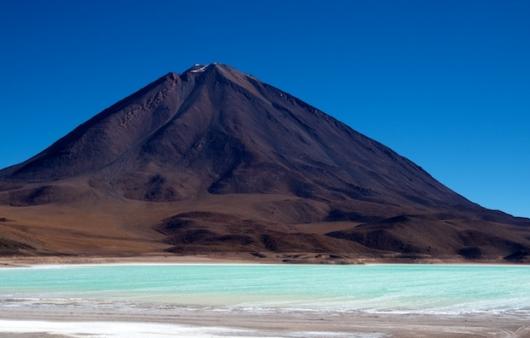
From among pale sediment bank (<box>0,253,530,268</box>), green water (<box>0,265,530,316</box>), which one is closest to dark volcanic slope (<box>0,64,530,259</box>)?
pale sediment bank (<box>0,253,530,268</box>)

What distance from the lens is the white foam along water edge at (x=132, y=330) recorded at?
20.7 m

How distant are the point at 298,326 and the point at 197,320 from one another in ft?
10.8

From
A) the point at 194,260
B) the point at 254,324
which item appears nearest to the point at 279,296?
the point at 254,324

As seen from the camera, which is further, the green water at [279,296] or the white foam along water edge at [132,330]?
the green water at [279,296]

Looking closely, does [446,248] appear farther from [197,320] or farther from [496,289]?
[197,320]

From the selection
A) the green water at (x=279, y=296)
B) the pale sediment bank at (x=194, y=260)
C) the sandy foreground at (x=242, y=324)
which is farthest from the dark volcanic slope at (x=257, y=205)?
the sandy foreground at (x=242, y=324)

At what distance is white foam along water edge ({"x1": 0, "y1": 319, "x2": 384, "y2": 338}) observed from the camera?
2072cm

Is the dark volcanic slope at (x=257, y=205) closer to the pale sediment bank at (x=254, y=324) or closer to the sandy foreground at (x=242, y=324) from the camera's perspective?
the sandy foreground at (x=242, y=324)

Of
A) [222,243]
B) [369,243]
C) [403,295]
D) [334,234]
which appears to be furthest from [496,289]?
[334,234]

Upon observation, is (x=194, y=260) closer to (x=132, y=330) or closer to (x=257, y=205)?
(x=132, y=330)

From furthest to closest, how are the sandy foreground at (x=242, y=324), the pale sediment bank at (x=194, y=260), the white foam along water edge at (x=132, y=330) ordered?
1. the pale sediment bank at (x=194, y=260)
2. the sandy foreground at (x=242, y=324)
3. the white foam along water edge at (x=132, y=330)

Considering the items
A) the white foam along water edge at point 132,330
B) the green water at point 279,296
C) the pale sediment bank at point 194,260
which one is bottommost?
the white foam along water edge at point 132,330

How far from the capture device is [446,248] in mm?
130125

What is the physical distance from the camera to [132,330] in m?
21.5
